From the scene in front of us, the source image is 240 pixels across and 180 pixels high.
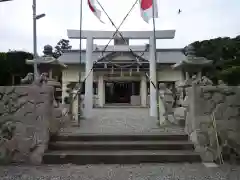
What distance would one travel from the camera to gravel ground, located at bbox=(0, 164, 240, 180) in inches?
173

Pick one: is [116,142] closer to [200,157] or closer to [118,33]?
[200,157]

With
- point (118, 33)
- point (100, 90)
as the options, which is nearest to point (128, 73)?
point (100, 90)

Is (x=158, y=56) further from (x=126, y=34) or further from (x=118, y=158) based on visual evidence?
(x=118, y=158)

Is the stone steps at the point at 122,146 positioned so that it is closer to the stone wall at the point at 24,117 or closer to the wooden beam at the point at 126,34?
the stone wall at the point at 24,117

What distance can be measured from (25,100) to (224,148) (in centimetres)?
442

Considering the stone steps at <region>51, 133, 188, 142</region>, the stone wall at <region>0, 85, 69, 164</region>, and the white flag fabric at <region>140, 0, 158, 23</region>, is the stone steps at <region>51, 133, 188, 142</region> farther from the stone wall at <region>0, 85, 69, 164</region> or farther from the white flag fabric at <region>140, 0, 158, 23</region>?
the white flag fabric at <region>140, 0, 158, 23</region>

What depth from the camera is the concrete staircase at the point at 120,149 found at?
520 centimetres

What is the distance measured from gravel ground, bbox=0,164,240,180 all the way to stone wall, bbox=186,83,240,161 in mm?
530

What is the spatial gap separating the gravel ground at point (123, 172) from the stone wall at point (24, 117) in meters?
0.56


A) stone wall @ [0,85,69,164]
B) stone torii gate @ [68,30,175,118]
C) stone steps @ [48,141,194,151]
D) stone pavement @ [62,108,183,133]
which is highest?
stone torii gate @ [68,30,175,118]

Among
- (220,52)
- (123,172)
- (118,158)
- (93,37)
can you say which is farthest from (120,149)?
(220,52)

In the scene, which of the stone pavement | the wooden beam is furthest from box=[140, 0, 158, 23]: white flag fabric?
the stone pavement

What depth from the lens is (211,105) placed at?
5539 mm

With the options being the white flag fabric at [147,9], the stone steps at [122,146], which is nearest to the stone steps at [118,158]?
the stone steps at [122,146]
